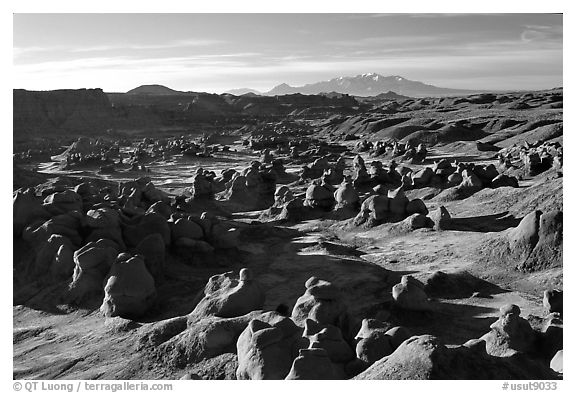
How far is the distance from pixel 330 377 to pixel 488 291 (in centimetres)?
619

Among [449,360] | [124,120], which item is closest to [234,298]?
[449,360]

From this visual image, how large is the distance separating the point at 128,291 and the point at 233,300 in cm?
218

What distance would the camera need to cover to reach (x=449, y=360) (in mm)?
6215

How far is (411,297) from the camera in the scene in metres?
10.5

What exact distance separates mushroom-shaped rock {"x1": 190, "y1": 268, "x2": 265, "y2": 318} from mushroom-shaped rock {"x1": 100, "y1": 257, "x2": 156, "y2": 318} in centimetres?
Answer: 124

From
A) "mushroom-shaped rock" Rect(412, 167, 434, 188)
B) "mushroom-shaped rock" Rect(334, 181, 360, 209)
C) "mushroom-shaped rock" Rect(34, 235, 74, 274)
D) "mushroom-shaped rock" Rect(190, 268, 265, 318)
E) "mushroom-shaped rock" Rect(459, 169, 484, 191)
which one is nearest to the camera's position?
"mushroom-shaped rock" Rect(190, 268, 265, 318)

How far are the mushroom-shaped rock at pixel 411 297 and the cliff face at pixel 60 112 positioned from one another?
5615 cm

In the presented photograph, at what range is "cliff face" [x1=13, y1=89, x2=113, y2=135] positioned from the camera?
61344mm

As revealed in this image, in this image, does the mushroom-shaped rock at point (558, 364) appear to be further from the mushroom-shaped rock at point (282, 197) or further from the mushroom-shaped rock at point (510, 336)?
the mushroom-shaped rock at point (282, 197)

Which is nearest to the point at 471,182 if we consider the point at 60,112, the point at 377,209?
the point at 377,209

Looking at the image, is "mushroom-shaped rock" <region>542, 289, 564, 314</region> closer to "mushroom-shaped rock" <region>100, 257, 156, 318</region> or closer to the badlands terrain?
the badlands terrain

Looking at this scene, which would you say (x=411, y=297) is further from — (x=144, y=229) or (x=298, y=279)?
(x=144, y=229)

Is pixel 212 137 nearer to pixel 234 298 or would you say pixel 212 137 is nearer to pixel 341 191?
pixel 341 191

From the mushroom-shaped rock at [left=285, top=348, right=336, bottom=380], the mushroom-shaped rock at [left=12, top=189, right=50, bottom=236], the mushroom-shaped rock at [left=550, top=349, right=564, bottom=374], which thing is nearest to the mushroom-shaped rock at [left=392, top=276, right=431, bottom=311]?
the mushroom-shaped rock at [left=550, top=349, right=564, bottom=374]
